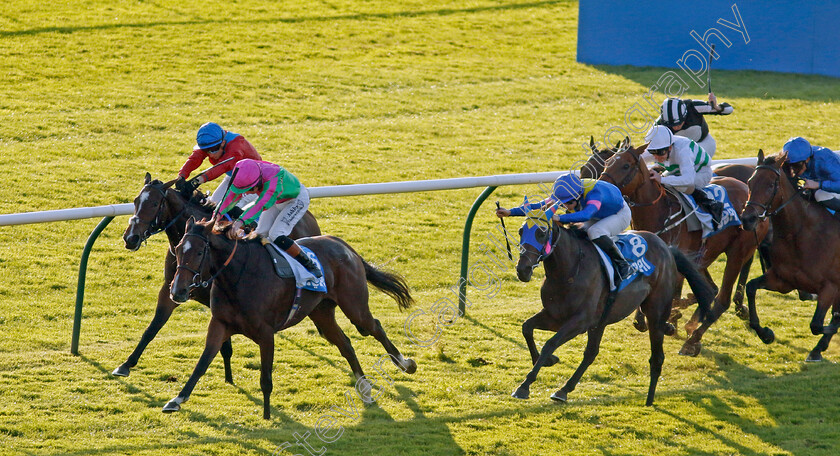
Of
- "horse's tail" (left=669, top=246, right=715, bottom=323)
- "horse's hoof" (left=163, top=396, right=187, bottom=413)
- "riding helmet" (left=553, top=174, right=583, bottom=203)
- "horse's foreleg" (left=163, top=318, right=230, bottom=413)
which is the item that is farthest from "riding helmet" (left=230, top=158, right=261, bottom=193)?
"horse's tail" (left=669, top=246, right=715, bottom=323)

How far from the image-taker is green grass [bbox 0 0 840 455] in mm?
6297

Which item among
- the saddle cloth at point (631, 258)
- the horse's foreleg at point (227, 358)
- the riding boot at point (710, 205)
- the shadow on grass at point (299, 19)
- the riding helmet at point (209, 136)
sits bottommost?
the horse's foreleg at point (227, 358)

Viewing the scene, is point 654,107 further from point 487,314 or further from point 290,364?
point 290,364

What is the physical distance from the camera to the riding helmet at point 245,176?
6.39 m

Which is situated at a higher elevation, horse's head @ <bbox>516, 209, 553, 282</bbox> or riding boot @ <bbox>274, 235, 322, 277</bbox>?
horse's head @ <bbox>516, 209, 553, 282</bbox>

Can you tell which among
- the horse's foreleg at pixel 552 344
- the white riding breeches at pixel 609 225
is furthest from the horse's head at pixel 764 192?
the horse's foreleg at pixel 552 344

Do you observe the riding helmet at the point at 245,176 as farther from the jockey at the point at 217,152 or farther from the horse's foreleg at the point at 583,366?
the horse's foreleg at the point at 583,366

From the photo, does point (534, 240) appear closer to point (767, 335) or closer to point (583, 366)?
point (583, 366)

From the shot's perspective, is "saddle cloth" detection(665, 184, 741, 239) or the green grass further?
"saddle cloth" detection(665, 184, 741, 239)

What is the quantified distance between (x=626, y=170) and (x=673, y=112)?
3.81 feet

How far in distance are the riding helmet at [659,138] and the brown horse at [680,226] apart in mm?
198

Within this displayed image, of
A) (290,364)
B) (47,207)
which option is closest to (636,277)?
(290,364)

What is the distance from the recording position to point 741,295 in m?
8.47

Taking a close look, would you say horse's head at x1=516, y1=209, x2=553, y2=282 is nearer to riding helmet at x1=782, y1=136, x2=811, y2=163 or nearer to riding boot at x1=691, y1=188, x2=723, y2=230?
riding boot at x1=691, y1=188, x2=723, y2=230
